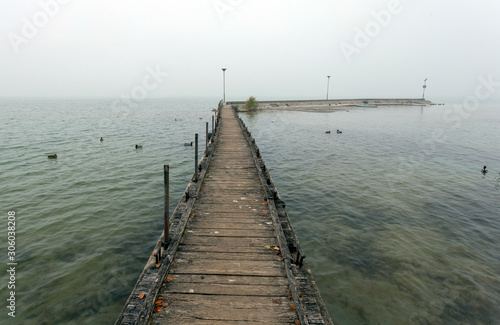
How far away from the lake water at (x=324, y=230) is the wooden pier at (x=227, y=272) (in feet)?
6.92

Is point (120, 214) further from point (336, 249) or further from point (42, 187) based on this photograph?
point (336, 249)

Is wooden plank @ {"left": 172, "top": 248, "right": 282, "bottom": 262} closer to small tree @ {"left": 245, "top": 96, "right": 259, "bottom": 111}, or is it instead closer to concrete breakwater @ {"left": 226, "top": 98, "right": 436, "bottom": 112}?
small tree @ {"left": 245, "top": 96, "right": 259, "bottom": 111}

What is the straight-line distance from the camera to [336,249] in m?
9.13

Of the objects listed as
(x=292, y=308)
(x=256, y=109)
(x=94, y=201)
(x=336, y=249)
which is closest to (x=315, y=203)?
(x=336, y=249)

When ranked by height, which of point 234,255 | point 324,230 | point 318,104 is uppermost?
point 318,104

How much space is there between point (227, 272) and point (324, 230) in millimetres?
6039

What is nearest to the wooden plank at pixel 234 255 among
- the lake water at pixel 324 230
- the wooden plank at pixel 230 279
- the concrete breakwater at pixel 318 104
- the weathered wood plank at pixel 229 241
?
the weathered wood plank at pixel 229 241

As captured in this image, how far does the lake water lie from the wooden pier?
6.92ft

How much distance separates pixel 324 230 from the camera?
409 inches

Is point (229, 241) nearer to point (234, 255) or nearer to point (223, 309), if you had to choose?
point (234, 255)

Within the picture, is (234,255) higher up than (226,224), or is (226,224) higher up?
(226,224)

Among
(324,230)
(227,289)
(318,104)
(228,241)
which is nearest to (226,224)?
(228,241)

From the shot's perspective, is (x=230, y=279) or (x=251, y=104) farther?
(x=251, y=104)

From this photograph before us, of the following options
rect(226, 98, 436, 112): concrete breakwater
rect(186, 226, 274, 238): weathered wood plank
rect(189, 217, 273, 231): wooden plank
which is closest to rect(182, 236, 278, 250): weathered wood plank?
rect(186, 226, 274, 238): weathered wood plank
